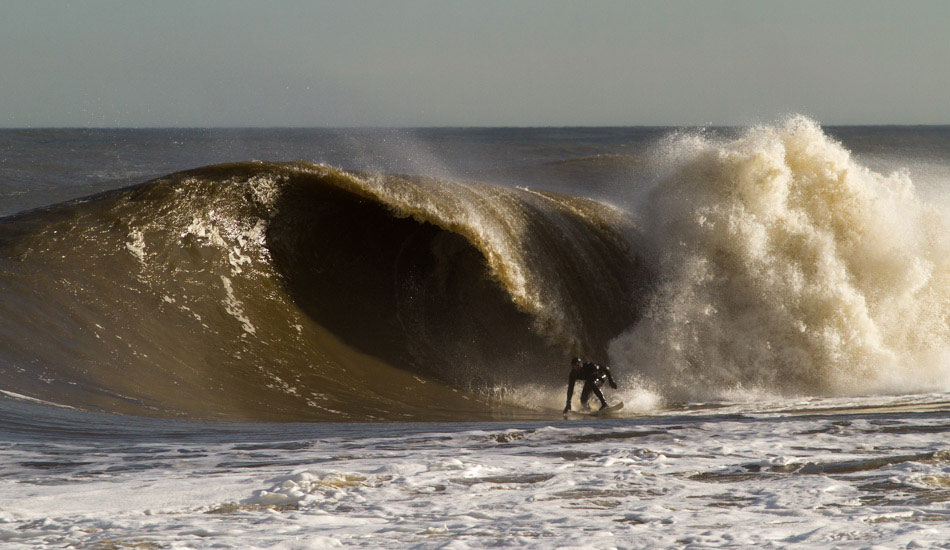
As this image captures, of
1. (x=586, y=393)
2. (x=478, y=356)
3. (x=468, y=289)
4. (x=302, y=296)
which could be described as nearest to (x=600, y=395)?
(x=586, y=393)

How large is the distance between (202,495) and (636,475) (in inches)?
106

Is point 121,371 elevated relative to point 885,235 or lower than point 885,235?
lower

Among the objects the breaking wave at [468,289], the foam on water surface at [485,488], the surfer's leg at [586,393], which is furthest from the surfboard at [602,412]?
the foam on water surface at [485,488]

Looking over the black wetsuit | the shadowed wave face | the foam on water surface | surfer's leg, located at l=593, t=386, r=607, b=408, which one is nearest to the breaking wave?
the shadowed wave face

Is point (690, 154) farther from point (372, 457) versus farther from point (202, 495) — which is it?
point (202, 495)

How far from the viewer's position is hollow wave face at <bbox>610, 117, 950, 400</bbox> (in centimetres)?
1210

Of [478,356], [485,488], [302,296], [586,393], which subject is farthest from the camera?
[478,356]

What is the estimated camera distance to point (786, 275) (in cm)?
1304

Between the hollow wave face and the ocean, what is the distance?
0.05 metres

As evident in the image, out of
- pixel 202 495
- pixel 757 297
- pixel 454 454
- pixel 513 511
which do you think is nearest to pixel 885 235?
pixel 757 297

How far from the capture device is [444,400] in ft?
32.6

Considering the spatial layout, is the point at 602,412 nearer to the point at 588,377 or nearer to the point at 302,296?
the point at 588,377

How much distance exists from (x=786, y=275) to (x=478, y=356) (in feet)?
16.7

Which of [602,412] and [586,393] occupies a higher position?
[586,393]
